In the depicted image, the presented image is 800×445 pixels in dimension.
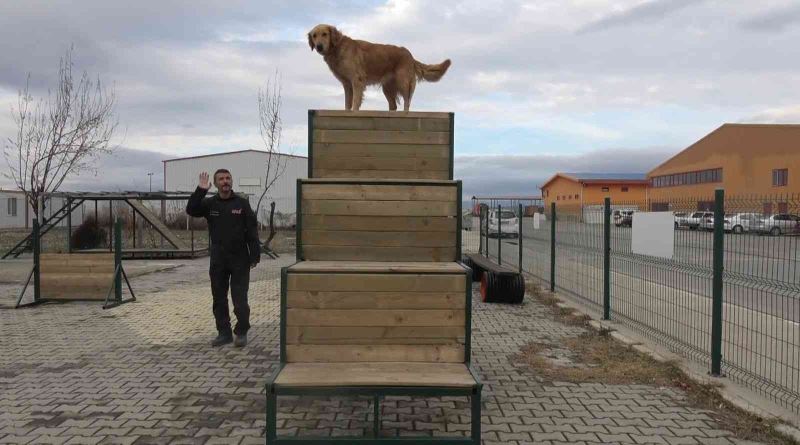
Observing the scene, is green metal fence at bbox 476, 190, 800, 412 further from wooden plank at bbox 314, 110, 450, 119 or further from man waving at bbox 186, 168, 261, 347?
man waving at bbox 186, 168, 261, 347

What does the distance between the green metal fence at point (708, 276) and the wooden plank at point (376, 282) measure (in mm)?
2648

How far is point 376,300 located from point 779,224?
3258 mm

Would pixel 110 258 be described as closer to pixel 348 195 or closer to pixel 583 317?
pixel 348 195

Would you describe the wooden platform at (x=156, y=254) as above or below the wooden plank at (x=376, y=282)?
below

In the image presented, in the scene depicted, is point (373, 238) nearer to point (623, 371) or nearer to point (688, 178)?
point (623, 371)

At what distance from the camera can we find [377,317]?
423 cm

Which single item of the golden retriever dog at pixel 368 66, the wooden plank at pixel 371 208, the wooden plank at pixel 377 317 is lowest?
the wooden plank at pixel 377 317

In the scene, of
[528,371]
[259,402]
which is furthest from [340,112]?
[528,371]

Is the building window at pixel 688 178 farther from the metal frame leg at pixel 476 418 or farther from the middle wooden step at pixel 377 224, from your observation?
the metal frame leg at pixel 476 418

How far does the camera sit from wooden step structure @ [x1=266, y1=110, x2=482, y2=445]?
12.3 ft

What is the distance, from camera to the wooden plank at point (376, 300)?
13.8ft

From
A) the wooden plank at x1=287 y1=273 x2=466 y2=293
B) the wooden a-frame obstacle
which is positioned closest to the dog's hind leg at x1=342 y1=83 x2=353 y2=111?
the wooden plank at x1=287 y1=273 x2=466 y2=293

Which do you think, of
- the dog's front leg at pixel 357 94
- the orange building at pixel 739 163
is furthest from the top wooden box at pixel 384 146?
the orange building at pixel 739 163

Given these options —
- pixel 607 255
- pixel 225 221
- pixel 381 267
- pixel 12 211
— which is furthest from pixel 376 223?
pixel 12 211
